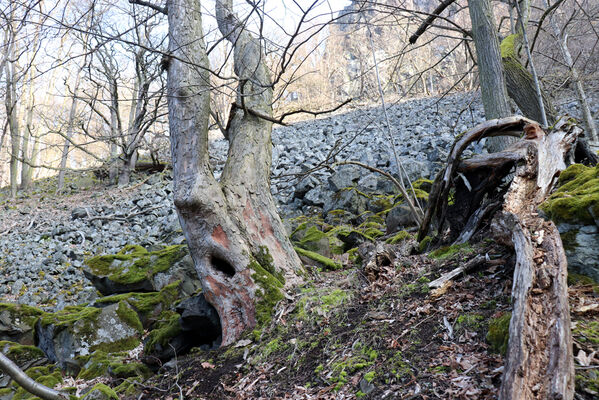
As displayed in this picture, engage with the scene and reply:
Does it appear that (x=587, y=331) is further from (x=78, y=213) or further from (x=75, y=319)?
(x=78, y=213)

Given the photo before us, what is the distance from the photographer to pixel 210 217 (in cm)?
397

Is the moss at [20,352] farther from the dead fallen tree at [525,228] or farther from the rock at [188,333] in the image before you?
the dead fallen tree at [525,228]

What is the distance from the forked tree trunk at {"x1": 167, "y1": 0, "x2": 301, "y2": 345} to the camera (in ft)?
12.7

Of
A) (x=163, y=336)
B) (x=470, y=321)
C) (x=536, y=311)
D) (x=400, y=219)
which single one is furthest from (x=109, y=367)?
(x=400, y=219)

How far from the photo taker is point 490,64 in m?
5.34

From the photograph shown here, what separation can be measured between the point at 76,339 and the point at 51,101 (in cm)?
1884

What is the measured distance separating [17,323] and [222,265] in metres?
3.81

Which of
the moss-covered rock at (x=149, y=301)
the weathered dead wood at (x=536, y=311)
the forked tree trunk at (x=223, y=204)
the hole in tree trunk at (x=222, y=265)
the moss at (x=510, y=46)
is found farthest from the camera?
the moss at (x=510, y=46)

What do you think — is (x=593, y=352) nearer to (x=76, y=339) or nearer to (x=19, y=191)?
(x=76, y=339)

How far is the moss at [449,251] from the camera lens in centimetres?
342

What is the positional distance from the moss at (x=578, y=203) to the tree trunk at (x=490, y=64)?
6.86ft

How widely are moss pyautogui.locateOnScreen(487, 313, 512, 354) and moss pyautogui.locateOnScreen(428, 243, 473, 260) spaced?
3.70ft

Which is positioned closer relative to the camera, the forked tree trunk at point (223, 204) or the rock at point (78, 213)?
the forked tree trunk at point (223, 204)

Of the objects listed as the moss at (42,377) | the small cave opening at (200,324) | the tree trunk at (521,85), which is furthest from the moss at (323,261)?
the tree trunk at (521,85)
